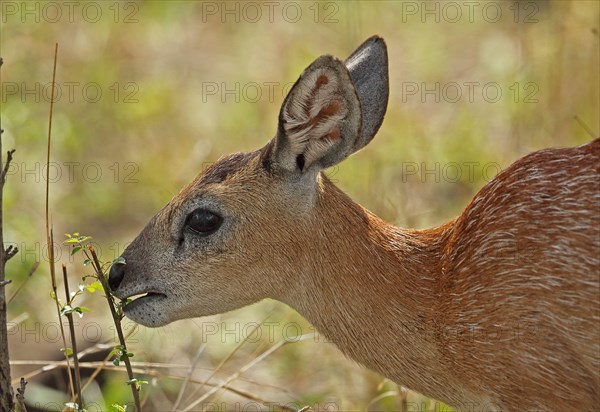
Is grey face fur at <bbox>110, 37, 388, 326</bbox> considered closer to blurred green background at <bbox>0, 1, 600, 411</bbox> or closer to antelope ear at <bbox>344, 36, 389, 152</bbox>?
antelope ear at <bbox>344, 36, 389, 152</bbox>

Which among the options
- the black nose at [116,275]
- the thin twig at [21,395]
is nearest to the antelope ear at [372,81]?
the black nose at [116,275]

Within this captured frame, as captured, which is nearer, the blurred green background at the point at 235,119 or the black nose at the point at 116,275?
the black nose at the point at 116,275

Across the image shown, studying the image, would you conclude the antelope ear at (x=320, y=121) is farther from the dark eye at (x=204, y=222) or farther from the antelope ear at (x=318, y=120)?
the dark eye at (x=204, y=222)

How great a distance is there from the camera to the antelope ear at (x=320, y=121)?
485 cm

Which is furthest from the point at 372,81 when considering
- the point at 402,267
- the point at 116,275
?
the point at 116,275

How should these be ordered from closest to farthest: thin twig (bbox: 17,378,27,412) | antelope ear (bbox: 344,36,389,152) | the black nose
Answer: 1. thin twig (bbox: 17,378,27,412)
2. the black nose
3. antelope ear (bbox: 344,36,389,152)

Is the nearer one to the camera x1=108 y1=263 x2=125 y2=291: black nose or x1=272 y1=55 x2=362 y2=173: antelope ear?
x1=272 y1=55 x2=362 y2=173: antelope ear

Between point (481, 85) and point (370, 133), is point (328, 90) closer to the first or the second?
point (370, 133)

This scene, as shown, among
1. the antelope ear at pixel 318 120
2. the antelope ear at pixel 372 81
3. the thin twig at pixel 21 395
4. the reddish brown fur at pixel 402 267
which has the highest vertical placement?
the antelope ear at pixel 372 81

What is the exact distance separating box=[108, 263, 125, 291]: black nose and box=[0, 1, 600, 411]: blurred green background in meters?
1.37

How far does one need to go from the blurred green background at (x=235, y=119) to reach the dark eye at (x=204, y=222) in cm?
155

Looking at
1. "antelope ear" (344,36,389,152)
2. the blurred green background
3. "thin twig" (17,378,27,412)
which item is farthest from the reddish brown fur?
the blurred green background

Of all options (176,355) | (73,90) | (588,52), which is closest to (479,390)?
(176,355)

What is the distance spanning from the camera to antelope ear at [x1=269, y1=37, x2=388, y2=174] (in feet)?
15.9
